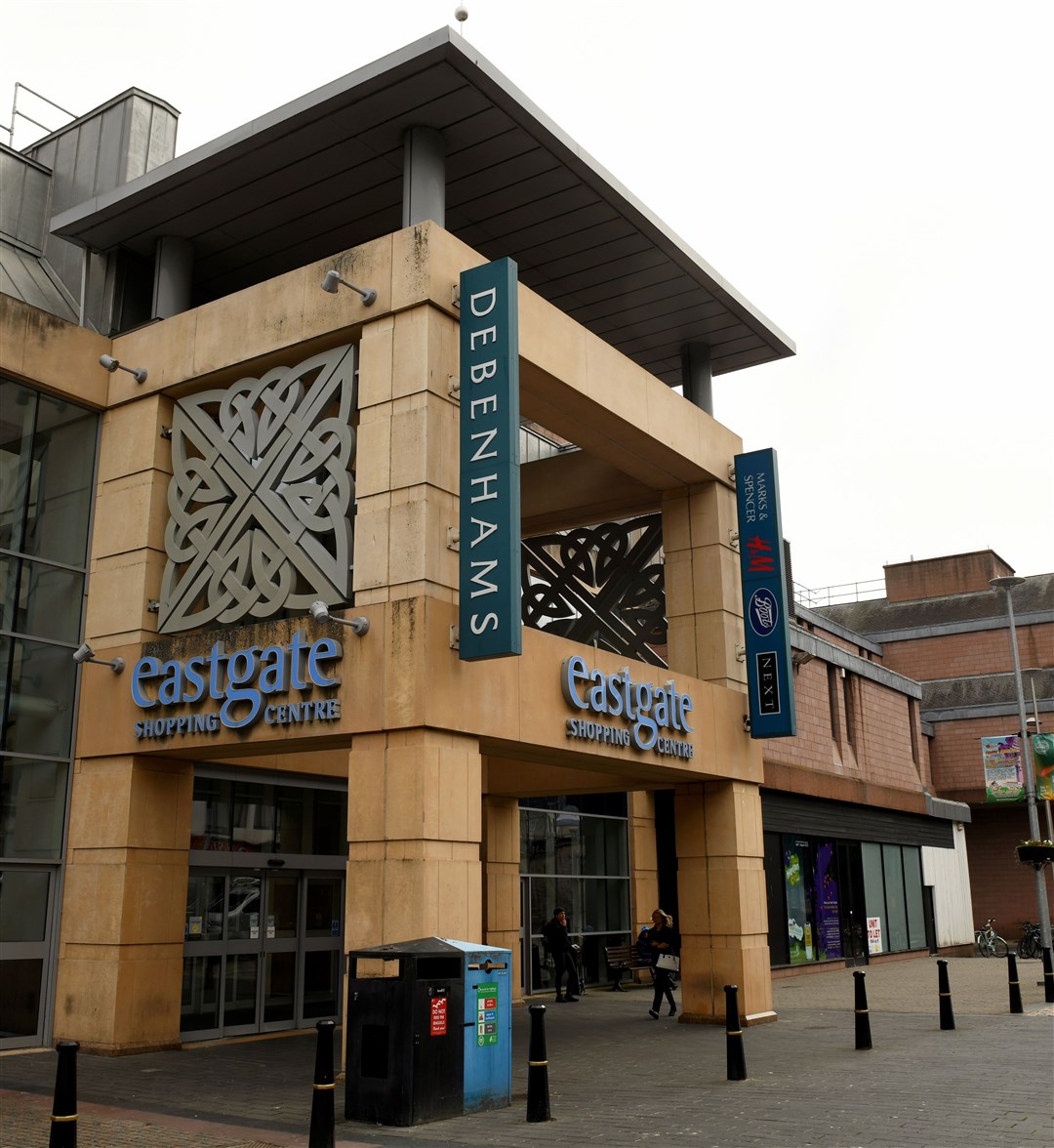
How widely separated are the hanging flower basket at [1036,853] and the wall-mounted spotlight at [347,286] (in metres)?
15.8

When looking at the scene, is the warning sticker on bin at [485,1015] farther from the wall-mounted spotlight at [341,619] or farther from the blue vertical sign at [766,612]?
the blue vertical sign at [766,612]

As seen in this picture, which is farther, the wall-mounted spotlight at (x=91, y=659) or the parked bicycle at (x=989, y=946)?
the parked bicycle at (x=989, y=946)

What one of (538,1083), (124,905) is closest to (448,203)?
(124,905)

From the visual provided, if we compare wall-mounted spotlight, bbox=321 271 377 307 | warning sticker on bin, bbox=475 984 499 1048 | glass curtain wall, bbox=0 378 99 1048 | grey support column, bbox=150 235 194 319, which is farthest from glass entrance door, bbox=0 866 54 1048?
wall-mounted spotlight, bbox=321 271 377 307

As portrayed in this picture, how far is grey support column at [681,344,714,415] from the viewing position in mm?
20875

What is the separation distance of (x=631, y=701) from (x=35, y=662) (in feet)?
26.4

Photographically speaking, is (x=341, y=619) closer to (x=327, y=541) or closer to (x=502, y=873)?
(x=327, y=541)

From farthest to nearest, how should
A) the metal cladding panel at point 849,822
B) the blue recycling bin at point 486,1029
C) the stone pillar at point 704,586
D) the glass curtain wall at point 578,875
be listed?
1. the metal cladding panel at point 849,822
2. the glass curtain wall at point 578,875
3. the stone pillar at point 704,586
4. the blue recycling bin at point 486,1029

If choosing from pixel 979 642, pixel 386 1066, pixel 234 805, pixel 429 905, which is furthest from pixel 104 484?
pixel 979 642

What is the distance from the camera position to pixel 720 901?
18.1 meters

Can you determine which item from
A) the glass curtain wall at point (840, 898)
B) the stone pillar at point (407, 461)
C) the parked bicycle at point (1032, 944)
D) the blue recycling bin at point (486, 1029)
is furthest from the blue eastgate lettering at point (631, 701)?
the parked bicycle at point (1032, 944)

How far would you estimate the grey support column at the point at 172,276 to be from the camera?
17.3 meters

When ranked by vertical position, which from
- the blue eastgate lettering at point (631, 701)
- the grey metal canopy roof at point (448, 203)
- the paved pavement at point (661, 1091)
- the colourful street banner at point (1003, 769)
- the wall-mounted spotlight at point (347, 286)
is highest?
the grey metal canopy roof at point (448, 203)

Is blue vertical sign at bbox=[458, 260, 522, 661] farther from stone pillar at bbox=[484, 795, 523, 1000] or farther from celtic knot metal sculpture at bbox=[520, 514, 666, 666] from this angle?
stone pillar at bbox=[484, 795, 523, 1000]
